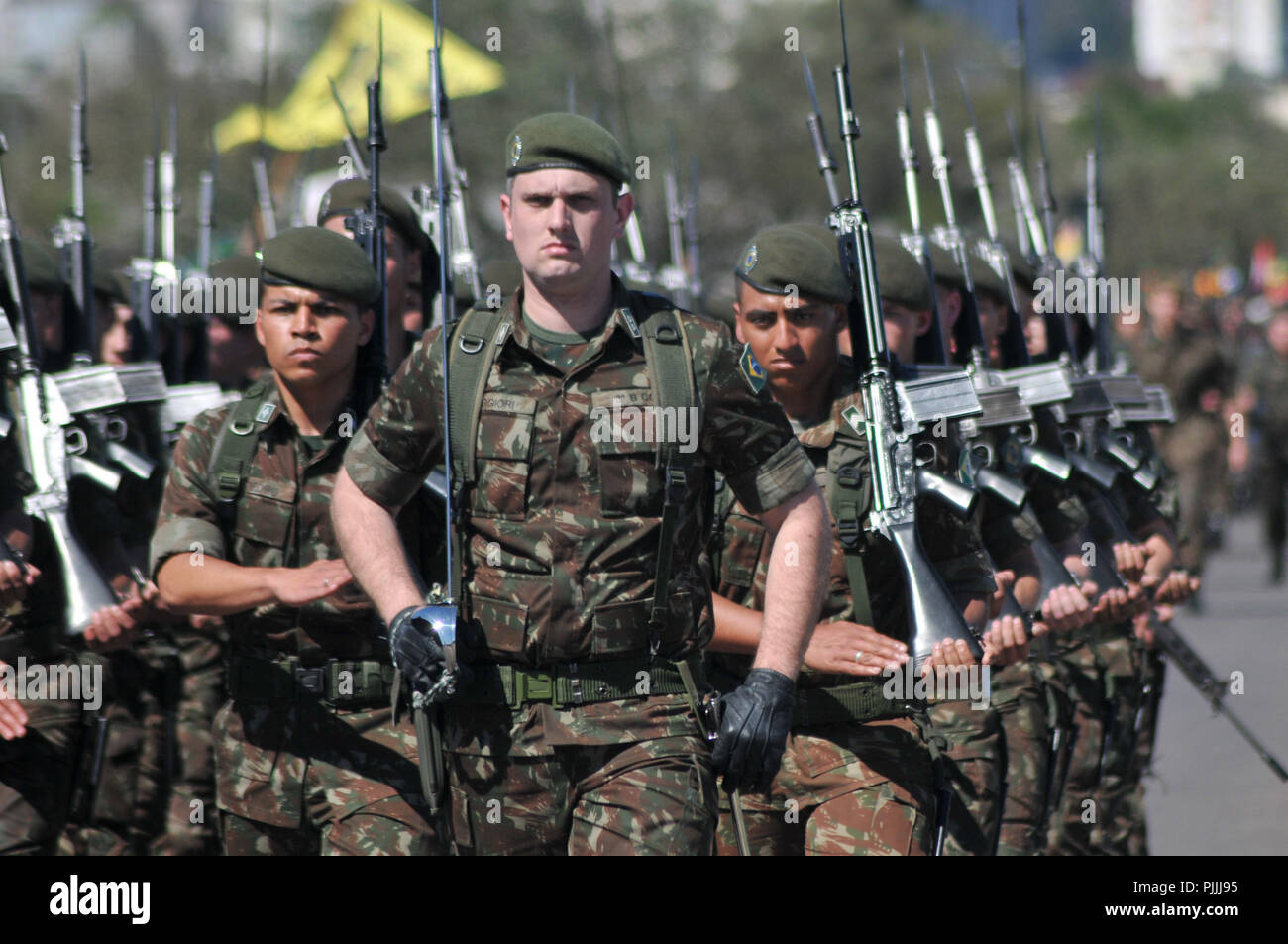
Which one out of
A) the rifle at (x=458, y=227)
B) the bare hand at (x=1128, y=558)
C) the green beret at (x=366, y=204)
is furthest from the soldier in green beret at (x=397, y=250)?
the bare hand at (x=1128, y=558)

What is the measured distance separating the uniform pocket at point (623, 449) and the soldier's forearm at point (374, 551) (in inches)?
17.5

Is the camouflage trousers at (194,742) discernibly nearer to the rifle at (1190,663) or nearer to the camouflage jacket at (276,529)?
the camouflage jacket at (276,529)

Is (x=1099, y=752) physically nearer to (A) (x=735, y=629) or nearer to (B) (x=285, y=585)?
(A) (x=735, y=629)

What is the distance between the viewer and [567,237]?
4.37 metres

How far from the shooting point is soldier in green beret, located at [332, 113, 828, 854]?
171 inches

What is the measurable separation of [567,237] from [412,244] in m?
2.33

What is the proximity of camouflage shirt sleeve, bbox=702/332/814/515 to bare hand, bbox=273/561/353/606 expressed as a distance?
983 millimetres

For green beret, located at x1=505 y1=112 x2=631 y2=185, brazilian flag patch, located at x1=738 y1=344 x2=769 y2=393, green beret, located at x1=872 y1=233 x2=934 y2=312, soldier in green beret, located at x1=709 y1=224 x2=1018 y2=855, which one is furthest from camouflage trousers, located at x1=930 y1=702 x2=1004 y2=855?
green beret, located at x1=505 y1=112 x2=631 y2=185

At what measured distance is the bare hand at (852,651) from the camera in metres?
5.23

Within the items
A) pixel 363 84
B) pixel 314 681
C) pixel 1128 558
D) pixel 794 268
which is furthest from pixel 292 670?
pixel 363 84
